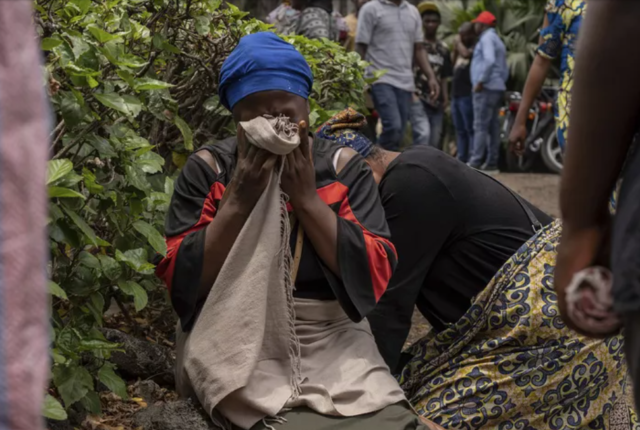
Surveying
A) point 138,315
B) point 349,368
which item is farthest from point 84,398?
point 138,315

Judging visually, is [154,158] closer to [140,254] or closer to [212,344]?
[140,254]

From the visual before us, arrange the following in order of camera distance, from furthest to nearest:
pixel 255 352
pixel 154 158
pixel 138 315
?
pixel 138 315 < pixel 154 158 < pixel 255 352

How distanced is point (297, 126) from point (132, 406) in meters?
1.31

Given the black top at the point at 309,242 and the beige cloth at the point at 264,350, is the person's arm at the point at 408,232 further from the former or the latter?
the beige cloth at the point at 264,350

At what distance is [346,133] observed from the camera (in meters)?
3.58

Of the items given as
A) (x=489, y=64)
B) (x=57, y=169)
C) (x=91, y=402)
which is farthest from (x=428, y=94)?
(x=57, y=169)

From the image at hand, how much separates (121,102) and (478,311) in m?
1.39

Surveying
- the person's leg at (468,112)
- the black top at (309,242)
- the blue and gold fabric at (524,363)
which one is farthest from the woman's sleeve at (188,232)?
the person's leg at (468,112)

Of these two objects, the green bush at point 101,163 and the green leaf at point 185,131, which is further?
the green leaf at point 185,131

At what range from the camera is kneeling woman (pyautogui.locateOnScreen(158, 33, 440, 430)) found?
2.85 m

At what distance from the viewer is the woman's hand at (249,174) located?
113 inches

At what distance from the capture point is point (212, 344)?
2.89 m

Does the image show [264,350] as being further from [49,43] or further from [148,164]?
[49,43]

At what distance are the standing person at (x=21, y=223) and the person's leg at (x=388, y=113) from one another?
7882 millimetres
